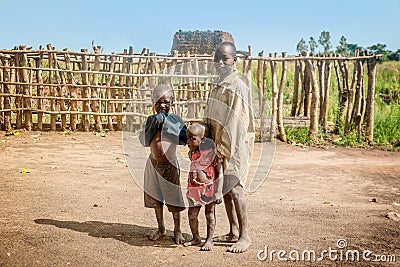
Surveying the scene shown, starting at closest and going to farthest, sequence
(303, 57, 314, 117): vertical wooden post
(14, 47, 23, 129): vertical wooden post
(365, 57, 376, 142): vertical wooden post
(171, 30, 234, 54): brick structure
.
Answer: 1. (365, 57, 376, 142): vertical wooden post
2. (14, 47, 23, 129): vertical wooden post
3. (303, 57, 314, 117): vertical wooden post
4. (171, 30, 234, 54): brick structure

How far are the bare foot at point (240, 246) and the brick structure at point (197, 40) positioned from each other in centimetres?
1791

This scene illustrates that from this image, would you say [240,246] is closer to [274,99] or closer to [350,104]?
[274,99]

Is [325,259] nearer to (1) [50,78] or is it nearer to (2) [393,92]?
(1) [50,78]

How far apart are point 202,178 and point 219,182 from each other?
5.9 inches

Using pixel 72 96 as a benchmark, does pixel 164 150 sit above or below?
below

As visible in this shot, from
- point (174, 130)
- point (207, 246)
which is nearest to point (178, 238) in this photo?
point (207, 246)

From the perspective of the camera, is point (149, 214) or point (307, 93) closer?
point (149, 214)

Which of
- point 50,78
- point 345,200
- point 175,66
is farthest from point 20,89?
point 345,200

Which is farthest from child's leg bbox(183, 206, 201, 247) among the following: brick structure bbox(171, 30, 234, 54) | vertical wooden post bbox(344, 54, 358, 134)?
brick structure bbox(171, 30, 234, 54)

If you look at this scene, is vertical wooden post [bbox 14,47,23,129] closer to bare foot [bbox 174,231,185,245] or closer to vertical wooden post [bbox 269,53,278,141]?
vertical wooden post [bbox 269,53,278,141]

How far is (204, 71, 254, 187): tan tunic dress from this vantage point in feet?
14.1

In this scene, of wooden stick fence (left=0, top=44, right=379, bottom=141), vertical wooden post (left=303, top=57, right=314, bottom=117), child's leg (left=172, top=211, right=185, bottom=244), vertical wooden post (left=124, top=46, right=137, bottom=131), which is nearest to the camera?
child's leg (left=172, top=211, right=185, bottom=244)

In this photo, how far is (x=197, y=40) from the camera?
22.5m

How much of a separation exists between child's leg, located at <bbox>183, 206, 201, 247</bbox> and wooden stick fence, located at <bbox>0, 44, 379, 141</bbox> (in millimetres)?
7079
